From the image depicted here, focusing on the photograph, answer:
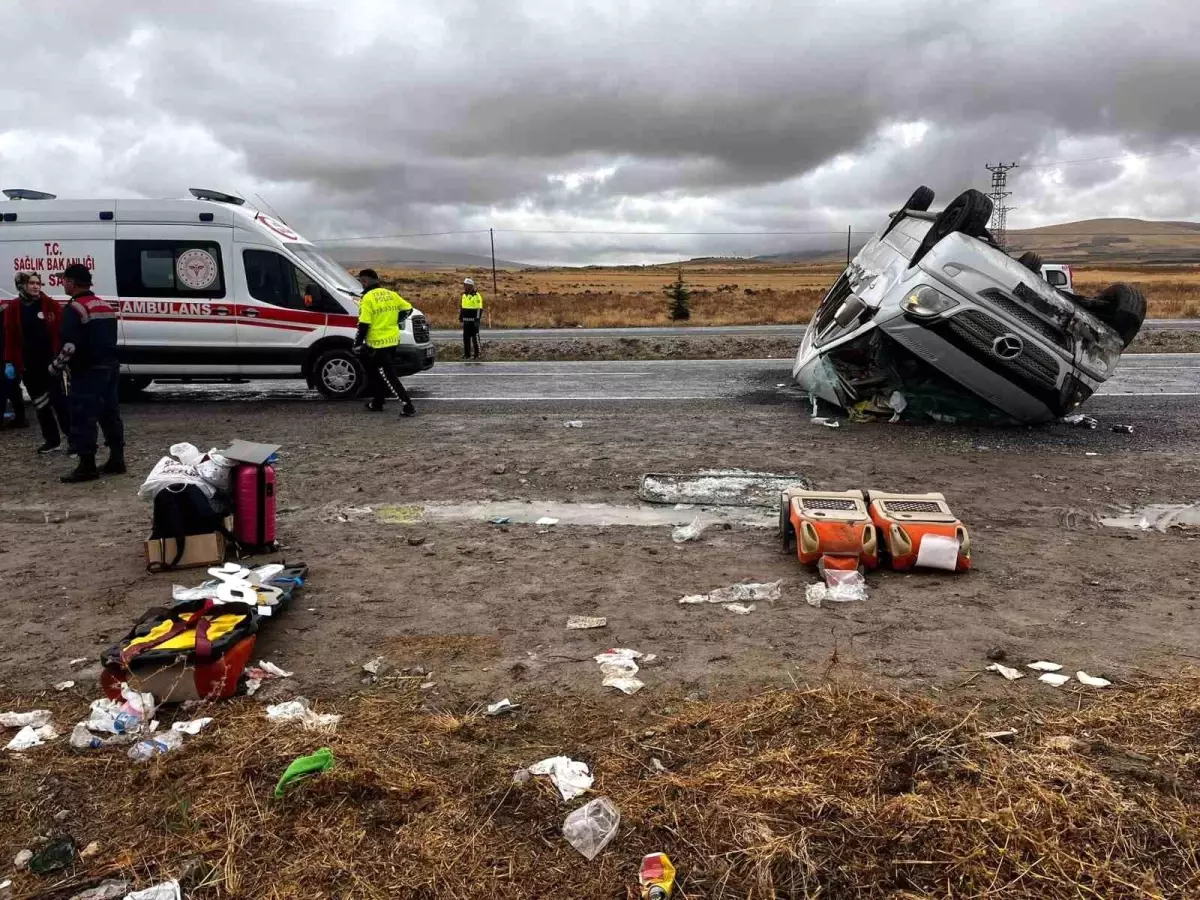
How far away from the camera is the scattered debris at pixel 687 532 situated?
521 cm

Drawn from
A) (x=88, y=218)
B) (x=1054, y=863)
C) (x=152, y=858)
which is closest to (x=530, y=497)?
(x=152, y=858)

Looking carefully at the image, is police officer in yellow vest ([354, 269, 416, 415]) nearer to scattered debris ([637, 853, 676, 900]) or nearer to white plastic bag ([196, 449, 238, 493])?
white plastic bag ([196, 449, 238, 493])

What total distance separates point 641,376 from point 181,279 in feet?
21.4

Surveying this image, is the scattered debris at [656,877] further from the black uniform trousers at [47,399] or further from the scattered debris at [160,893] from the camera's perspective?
the black uniform trousers at [47,399]

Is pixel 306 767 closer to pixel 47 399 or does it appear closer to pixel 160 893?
pixel 160 893

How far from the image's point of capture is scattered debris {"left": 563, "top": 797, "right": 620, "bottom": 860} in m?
2.42

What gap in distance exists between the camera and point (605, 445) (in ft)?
26.0

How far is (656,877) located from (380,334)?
8.20 metres

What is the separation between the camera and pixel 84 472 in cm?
677

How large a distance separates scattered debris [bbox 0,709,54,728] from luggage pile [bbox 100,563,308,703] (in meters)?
0.22

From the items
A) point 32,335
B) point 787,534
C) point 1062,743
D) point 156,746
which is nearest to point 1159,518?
point 787,534

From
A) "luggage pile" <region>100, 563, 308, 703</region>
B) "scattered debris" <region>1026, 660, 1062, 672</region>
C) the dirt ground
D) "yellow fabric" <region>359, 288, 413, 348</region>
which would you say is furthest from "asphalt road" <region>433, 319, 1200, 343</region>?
"luggage pile" <region>100, 563, 308, 703</region>

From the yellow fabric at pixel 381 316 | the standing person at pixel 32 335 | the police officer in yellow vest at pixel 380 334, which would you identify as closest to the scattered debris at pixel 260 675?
the standing person at pixel 32 335

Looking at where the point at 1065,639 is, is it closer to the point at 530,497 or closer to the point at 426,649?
the point at 426,649
